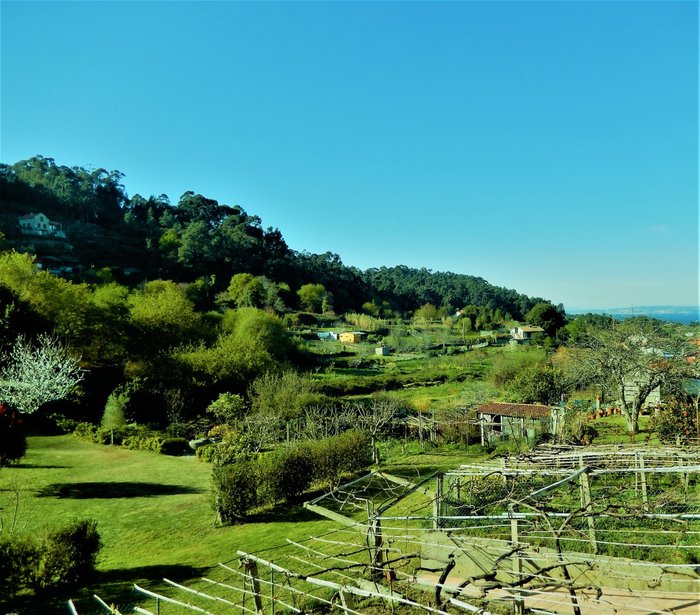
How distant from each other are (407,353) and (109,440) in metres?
44.9

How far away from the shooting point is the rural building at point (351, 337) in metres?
67.6

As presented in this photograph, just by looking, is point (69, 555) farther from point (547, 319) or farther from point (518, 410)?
point (547, 319)

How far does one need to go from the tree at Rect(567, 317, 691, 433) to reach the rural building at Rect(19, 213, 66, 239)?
251 ft

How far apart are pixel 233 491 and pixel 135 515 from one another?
9.40 ft

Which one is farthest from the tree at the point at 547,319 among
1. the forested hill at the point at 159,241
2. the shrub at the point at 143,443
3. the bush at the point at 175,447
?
the shrub at the point at 143,443

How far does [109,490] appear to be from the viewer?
15164 millimetres

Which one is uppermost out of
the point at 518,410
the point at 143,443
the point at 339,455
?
the point at 518,410

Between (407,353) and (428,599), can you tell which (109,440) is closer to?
(428,599)

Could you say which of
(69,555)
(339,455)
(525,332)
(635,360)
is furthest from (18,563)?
(525,332)

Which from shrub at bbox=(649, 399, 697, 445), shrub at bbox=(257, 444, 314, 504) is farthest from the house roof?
shrub at bbox=(257, 444, 314, 504)

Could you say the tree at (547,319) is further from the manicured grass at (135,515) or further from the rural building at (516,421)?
the manicured grass at (135,515)

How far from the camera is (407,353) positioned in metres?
63.3

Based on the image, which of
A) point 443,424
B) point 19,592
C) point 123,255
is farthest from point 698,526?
point 123,255

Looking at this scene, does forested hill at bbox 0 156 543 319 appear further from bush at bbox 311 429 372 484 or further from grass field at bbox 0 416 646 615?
bush at bbox 311 429 372 484
